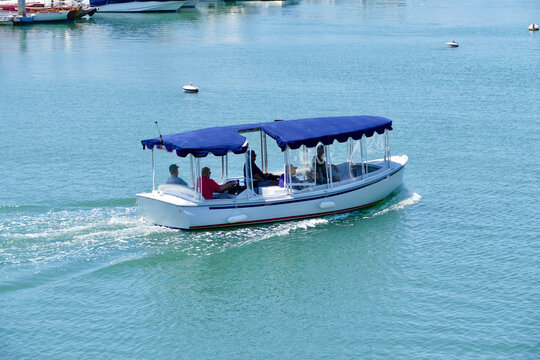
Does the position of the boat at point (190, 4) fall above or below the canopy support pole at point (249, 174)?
above

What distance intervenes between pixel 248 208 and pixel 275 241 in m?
1.57

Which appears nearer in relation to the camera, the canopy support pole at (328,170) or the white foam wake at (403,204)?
the canopy support pole at (328,170)

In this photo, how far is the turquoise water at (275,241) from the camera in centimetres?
2194

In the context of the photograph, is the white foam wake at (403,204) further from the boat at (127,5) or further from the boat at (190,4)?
the boat at (190,4)

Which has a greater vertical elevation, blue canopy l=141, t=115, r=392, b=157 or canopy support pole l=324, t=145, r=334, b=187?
blue canopy l=141, t=115, r=392, b=157

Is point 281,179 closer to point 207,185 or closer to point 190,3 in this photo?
point 207,185

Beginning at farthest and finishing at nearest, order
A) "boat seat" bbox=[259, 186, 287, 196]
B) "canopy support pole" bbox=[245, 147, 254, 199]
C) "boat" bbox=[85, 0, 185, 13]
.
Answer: "boat" bbox=[85, 0, 185, 13] < "boat seat" bbox=[259, 186, 287, 196] < "canopy support pole" bbox=[245, 147, 254, 199]

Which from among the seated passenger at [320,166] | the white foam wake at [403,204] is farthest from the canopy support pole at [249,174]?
the white foam wake at [403,204]

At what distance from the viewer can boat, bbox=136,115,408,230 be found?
27.9 meters

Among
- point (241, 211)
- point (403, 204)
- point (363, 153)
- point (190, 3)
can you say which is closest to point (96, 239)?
point (241, 211)

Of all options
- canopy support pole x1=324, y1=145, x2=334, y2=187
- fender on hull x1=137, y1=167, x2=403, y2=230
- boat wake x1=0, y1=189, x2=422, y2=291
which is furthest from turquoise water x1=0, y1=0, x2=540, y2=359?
canopy support pole x1=324, y1=145, x2=334, y2=187

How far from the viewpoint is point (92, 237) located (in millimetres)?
27078

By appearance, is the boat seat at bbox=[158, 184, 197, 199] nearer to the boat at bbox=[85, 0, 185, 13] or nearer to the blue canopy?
the blue canopy

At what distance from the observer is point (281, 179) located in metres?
29.6
